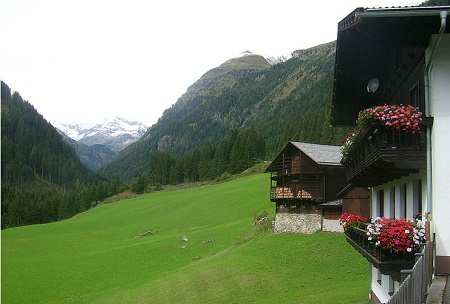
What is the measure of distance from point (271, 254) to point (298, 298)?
13616 millimetres

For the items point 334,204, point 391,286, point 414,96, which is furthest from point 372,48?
point 334,204

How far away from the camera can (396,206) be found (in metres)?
16.8

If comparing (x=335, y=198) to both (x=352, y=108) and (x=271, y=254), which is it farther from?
(x=352, y=108)

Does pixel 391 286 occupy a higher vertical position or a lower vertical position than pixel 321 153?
lower

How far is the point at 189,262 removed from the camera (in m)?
49.3

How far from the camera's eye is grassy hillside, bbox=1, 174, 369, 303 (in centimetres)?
3259

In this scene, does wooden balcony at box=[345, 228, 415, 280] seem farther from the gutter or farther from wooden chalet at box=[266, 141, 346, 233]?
wooden chalet at box=[266, 141, 346, 233]

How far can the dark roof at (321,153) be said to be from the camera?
47219 millimetres

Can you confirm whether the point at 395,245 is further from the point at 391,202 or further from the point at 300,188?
the point at 300,188

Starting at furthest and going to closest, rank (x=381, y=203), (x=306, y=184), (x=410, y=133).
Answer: (x=306, y=184), (x=381, y=203), (x=410, y=133)

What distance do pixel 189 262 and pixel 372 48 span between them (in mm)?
37777

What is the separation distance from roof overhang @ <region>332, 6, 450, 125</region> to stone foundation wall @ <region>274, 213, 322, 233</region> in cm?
2589

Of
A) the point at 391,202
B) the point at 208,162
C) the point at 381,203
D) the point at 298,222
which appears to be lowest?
the point at 298,222

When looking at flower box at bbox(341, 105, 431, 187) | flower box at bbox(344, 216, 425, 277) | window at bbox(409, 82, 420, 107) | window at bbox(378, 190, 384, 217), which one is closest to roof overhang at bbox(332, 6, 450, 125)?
window at bbox(409, 82, 420, 107)
